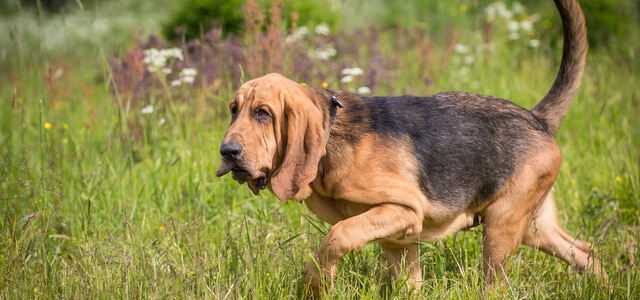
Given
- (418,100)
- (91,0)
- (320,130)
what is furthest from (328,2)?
(91,0)

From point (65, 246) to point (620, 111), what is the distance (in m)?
5.94

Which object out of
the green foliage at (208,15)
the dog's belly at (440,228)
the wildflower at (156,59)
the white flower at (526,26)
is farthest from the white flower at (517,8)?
the dog's belly at (440,228)

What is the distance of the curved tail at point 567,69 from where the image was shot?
17.0 ft

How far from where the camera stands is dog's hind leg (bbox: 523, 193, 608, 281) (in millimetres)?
5066

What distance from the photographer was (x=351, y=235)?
412cm

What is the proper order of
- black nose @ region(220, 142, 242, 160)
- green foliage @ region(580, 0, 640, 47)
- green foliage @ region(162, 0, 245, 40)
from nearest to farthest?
black nose @ region(220, 142, 242, 160)
green foliage @ region(162, 0, 245, 40)
green foliage @ region(580, 0, 640, 47)

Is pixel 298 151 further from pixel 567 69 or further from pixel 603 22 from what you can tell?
pixel 603 22

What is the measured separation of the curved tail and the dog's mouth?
78.5 inches

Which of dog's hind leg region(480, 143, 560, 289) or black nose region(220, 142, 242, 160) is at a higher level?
black nose region(220, 142, 242, 160)

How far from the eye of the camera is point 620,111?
8.45m

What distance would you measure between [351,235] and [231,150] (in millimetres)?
794

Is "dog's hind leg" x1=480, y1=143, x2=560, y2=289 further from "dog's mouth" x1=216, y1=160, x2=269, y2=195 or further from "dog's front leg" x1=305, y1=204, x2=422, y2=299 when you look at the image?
"dog's mouth" x1=216, y1=160, x2=269, y2=195

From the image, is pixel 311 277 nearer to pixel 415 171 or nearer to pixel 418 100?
pixel 415 171

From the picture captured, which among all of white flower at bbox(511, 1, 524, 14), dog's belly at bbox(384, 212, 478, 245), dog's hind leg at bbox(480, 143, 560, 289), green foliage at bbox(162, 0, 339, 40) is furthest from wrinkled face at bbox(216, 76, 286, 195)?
white flower at bbox(511, 1, 524, 14)
